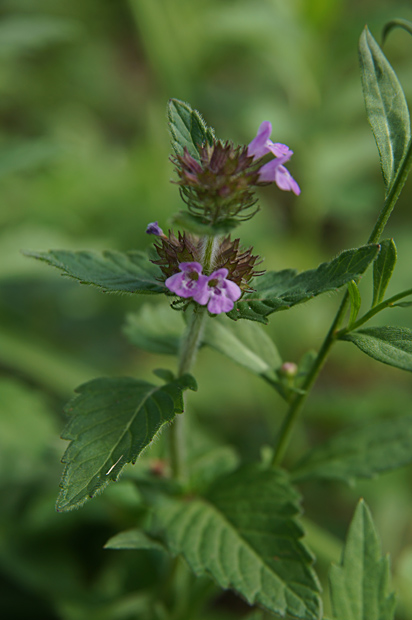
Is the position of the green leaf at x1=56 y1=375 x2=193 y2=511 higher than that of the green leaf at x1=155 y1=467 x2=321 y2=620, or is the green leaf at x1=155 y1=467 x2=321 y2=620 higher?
the green leaf at x1=56 y1=375 x2=193 y2=511

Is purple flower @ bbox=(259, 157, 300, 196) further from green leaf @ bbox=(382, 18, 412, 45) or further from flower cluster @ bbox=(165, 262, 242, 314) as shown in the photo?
green leaf @ bbox=(382, 18, 412, 45)

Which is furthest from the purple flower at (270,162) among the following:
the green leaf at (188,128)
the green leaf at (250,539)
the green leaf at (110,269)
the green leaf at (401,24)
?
the green leaf at (250,539)

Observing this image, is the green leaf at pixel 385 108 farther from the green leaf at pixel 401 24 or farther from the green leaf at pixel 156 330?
the green leaf at pixel 156 330

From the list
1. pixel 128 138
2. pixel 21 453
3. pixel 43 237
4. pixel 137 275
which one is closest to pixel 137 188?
pixel 43 237

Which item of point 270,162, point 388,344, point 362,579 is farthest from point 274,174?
point 362,579

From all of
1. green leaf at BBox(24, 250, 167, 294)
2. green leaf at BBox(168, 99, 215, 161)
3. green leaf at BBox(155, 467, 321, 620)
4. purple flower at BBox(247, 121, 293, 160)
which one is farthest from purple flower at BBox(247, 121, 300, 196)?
green leaf at BBox(155, 467, 321, 620)
